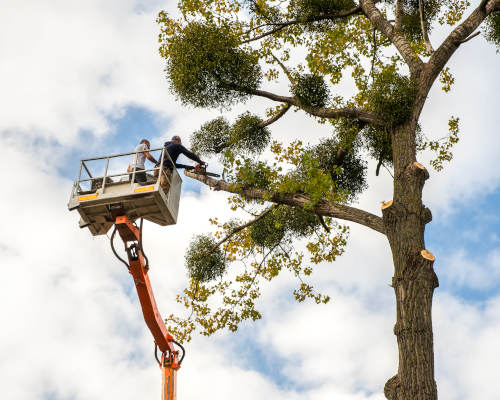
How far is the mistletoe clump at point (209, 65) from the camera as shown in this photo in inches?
461

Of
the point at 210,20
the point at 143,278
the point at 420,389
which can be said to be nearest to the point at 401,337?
the point at 420,389

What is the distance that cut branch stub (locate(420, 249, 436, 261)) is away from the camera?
8141mm

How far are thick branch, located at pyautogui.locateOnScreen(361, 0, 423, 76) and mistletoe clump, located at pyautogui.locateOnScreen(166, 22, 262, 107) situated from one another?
8.40ft

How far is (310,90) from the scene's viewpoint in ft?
38.1

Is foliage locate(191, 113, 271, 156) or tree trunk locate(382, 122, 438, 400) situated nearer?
tree trunk locate(382, 122, 438, 400)

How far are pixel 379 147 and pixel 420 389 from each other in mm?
6332

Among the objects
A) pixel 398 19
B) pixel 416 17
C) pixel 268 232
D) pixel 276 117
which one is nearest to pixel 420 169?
pixel 398 19

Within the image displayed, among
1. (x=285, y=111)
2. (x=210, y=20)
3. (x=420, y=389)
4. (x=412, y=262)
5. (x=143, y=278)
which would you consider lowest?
(x=420, y=389)

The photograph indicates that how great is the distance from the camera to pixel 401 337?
777 centimetres

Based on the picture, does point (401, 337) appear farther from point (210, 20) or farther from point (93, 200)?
point (210, 20)

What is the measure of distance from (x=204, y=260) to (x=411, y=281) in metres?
6.67

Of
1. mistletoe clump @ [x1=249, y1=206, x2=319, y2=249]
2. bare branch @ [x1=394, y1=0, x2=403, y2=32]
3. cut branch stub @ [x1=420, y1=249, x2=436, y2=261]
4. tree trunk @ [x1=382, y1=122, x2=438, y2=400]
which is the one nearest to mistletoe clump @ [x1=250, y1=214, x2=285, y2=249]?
mistletoe clump @ [x1=249, y1=206, x2=319, y2=249]

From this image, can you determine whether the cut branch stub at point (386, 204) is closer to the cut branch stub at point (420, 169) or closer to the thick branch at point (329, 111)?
the cut branch stub at point (420, 169)

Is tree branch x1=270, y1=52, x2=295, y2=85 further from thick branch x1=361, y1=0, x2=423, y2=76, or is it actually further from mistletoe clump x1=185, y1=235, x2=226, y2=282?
mistletoe clump x1=185, y1=235, x2=226, y2=282
